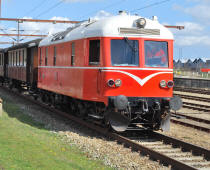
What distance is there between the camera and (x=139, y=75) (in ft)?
34.2

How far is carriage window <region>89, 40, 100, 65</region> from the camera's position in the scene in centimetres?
1061

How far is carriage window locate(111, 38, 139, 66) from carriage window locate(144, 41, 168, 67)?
0.31 m

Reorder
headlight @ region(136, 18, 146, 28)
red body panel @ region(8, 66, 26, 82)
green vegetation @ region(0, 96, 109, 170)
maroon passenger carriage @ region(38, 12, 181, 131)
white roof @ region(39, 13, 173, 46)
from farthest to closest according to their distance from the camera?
red body panel @ region(8, 66, 26, 82) → headlight @ region(136, 18, 146, 28) → white roof @ region(39, 13, 173, 46) → maroon passenger carriage @ region(38, 12, 181, 131) → green vegetation @ region(0, 96, 109, 170)

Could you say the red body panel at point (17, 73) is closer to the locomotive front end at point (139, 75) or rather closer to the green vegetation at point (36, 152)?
the green vegetation at point (36, 152)

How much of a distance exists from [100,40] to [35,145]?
345cm

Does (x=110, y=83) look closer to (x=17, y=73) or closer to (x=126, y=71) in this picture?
(x=126, y=71)

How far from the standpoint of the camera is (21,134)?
1000 centimetres

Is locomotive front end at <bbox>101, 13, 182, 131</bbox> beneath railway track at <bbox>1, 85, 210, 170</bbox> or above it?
above

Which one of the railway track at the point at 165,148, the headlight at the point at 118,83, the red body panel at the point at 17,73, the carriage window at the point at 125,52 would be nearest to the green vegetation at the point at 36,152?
the railway track at the point at 165,148

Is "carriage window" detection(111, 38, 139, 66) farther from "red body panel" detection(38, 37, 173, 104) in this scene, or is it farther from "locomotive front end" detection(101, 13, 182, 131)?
"red body panel" detection(38, 37, 173, 104)

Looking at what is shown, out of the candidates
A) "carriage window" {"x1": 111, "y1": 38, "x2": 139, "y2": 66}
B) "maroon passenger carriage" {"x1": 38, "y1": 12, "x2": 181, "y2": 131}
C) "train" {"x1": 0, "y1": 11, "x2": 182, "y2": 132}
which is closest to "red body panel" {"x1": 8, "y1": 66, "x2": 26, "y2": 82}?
"train" {"x1": 0, "y1": 11, "x2": 182, "y2": 132}

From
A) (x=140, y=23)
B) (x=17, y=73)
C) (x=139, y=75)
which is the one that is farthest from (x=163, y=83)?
(x=17, y=73)

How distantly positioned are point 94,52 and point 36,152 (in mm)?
3812

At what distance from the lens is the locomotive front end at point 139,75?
10.2m
